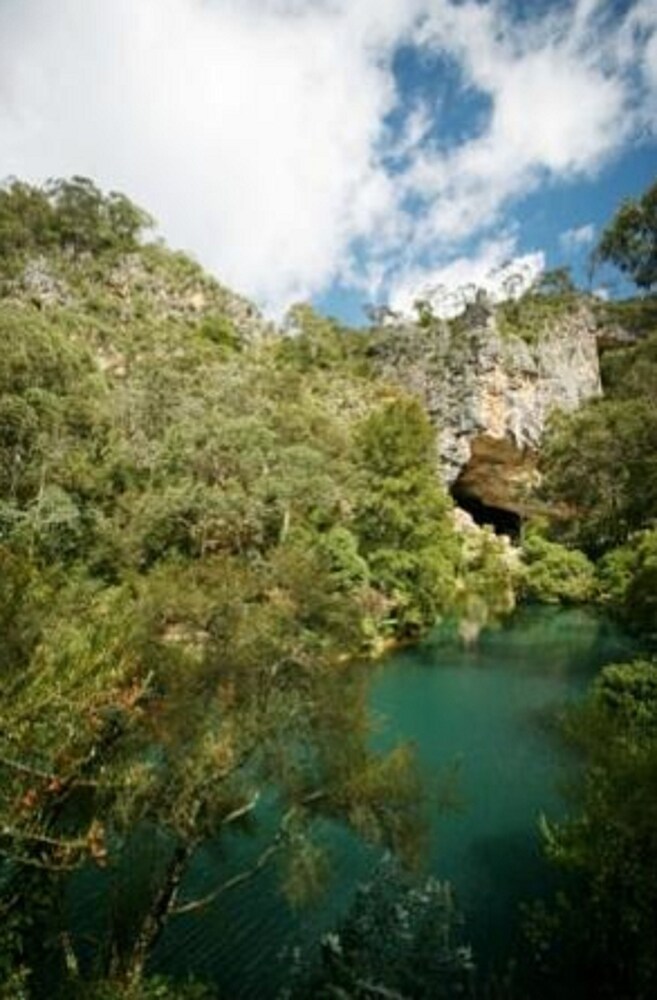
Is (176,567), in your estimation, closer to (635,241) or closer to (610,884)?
(610,884)

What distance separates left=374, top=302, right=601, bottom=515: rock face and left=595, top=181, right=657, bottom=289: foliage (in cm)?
2843

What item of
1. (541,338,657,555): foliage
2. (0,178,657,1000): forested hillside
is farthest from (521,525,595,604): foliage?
(541,338,657,555): foliage

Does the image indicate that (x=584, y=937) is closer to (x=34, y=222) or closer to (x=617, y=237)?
(x=617, y=237)

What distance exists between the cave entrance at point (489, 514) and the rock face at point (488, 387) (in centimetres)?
35

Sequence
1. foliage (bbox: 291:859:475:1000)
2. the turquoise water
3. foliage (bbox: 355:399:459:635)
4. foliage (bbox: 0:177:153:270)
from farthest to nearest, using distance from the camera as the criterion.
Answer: foliage (bbox: 0:177:153:270), foliage (bbox: 355:399:459:635), the turquoise water, foliage (bbox: 291:859:475:1000)

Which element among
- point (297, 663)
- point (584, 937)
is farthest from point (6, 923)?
point (584, 937)

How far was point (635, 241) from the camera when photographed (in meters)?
27.8

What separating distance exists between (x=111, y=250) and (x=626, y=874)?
59135mm

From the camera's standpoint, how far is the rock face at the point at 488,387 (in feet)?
188

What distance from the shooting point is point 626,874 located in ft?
31.3

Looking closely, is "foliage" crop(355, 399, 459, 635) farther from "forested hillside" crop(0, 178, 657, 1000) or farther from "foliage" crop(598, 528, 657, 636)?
"foliage" crop(598, 528, 657, 636)

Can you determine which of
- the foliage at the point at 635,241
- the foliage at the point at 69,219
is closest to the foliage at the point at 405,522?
the foliage at the point at 635,241

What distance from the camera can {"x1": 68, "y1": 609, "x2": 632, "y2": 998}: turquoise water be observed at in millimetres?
12719

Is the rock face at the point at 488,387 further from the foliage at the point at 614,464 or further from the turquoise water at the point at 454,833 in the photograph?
the turquoise water at the point at 454,833
